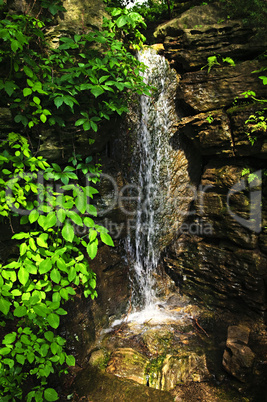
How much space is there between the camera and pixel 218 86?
14.6 ft

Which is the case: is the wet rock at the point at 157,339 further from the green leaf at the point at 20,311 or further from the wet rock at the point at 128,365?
the green leaf at the point at 20,311

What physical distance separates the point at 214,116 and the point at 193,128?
0.44m

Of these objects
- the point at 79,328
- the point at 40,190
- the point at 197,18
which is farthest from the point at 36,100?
the point at 197,18

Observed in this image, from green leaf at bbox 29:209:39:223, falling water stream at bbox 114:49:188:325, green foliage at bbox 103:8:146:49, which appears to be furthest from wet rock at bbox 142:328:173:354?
green foliage at bbox 103:8:146:49

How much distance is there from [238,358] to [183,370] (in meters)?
0.80

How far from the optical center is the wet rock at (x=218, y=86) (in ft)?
13.9

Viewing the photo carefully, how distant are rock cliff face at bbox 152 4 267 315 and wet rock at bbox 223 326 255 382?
1099 millimetres

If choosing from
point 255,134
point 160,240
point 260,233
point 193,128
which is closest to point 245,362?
point 260,233

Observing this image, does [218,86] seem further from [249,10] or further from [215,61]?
[249,10]

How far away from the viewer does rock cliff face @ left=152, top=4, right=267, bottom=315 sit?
4.32 meters

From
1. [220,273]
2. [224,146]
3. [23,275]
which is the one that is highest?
[224,146]

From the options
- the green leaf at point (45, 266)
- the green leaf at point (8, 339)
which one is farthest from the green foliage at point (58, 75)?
the green leaf at point (8, 339)

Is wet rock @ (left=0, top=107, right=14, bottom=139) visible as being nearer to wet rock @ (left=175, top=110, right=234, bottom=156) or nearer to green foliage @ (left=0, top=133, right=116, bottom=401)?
green foliage @ (left=0, top=133, right=116, bottom=401)

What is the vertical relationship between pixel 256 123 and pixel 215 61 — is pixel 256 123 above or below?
below
